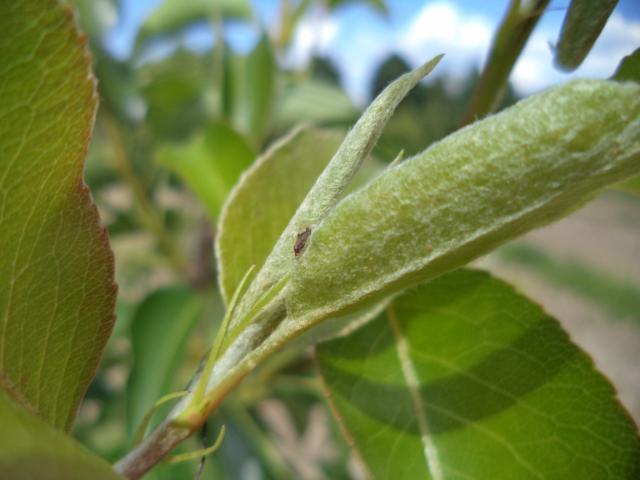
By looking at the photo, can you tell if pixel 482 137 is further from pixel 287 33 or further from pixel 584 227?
pixel 584 227

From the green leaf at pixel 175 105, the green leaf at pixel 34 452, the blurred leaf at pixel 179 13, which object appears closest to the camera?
the green leaf at pixel 34 452

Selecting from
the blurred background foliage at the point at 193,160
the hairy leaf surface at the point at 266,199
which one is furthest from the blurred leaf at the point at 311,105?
the hairy leaf surface at the point at 266,199

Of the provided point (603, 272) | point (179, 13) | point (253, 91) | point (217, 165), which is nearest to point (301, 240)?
point (217, 165)

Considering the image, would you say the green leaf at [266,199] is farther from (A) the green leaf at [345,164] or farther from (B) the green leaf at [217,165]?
(B) the green leaf at [217,165]

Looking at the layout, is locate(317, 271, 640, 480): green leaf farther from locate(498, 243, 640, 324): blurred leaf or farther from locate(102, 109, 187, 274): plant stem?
locate(498, 243, 640, 324): blurred leaf

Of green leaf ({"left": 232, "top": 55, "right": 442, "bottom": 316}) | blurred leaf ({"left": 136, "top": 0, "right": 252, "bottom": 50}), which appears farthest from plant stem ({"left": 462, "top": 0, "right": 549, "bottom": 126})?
blurred leaf ({"left": 136, "top": 0, "right": 252, "bottom": 50})

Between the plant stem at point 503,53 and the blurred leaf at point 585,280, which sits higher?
the plant stem at point 503,53
